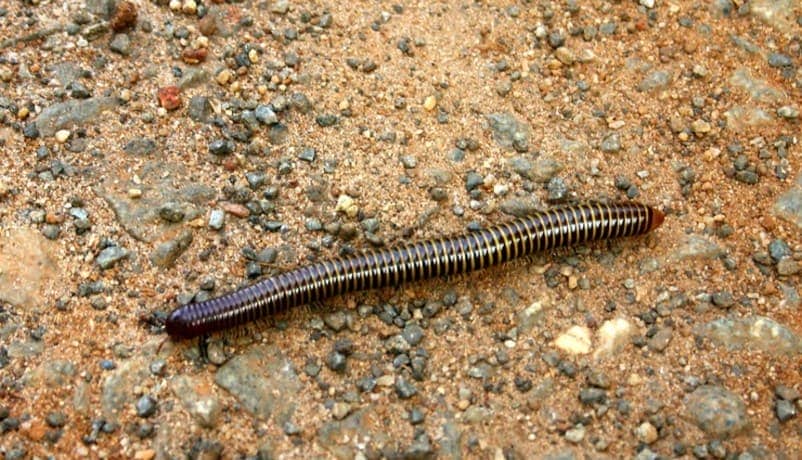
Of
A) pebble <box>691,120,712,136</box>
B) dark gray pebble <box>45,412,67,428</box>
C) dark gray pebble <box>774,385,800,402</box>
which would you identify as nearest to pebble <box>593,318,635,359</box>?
dark gray pebble <box>774,385,800,402</box>

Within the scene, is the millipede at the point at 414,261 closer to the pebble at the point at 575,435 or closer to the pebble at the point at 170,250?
the pebble at the point at 170,250

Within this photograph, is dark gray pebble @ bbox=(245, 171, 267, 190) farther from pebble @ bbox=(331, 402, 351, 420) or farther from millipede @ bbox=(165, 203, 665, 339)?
pebble @ bbox=(331, 402, 351, 420)

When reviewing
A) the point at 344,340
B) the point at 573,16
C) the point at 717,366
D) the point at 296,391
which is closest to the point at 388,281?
the point at 344,340

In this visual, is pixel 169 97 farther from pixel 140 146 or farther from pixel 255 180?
pixel 255 180

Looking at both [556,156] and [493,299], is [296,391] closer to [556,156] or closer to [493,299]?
[493,299]

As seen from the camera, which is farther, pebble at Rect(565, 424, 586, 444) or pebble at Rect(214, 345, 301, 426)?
pebble at Rect(214, 345, 301, 426)

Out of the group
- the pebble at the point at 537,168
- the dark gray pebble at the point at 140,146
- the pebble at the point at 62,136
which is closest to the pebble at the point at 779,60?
the pebble at the point at 537,168
